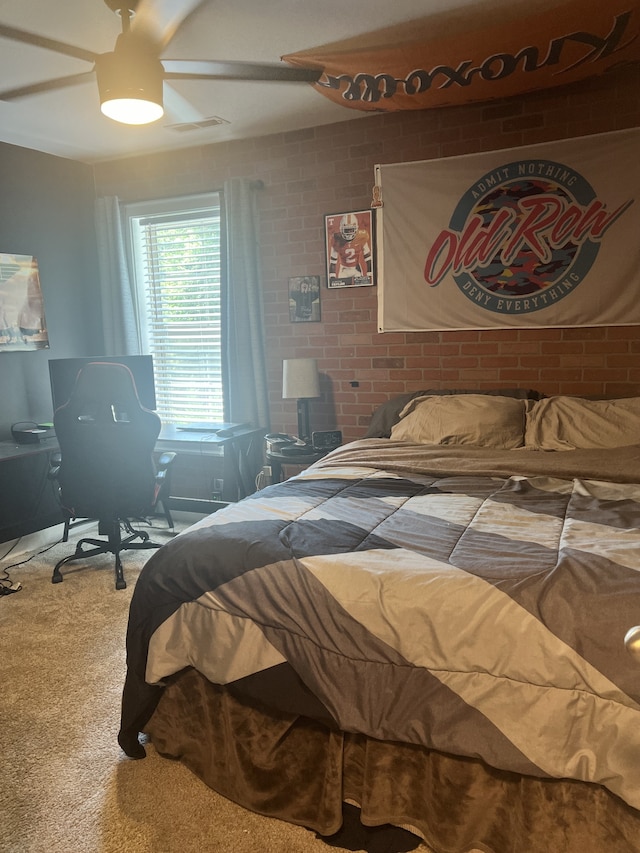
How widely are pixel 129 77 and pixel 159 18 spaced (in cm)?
22

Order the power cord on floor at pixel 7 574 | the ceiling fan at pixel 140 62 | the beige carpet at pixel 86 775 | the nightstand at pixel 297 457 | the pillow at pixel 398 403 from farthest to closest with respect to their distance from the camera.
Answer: the nightstand at pixel 297 457 → the pillow at pixel 398 403 → the power cord on floor at pixel 7 574 → the ceiling fan at pixel 140 62 → the beige carpet at pixel 86 775

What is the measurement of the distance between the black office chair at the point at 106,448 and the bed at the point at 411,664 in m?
1.19

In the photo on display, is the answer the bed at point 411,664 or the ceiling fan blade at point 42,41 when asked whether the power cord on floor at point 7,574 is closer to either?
the bed at point 411,664

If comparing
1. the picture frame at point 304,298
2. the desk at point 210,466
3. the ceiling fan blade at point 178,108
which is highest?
the ceiling fan blade at point 178,108

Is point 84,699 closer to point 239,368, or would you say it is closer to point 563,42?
point 239,368

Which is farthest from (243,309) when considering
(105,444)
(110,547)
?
(110,547)

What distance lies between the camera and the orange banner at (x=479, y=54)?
2.22 metres

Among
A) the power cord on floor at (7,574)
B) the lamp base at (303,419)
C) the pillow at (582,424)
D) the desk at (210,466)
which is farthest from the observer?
the desk at (210,466)

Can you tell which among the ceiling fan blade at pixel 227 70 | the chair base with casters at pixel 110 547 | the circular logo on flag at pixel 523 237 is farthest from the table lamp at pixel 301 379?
the ceiling fan blade at pixel 227 70

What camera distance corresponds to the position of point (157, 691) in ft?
5.95

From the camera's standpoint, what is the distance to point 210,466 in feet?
13.8

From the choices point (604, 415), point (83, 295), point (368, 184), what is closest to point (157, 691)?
point (604, 415)

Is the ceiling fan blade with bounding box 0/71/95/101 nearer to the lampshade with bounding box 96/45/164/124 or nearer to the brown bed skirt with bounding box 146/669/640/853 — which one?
the lampshade with bounding box 96/45/164/124

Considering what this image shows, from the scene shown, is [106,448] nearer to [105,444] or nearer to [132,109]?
[105,444]
